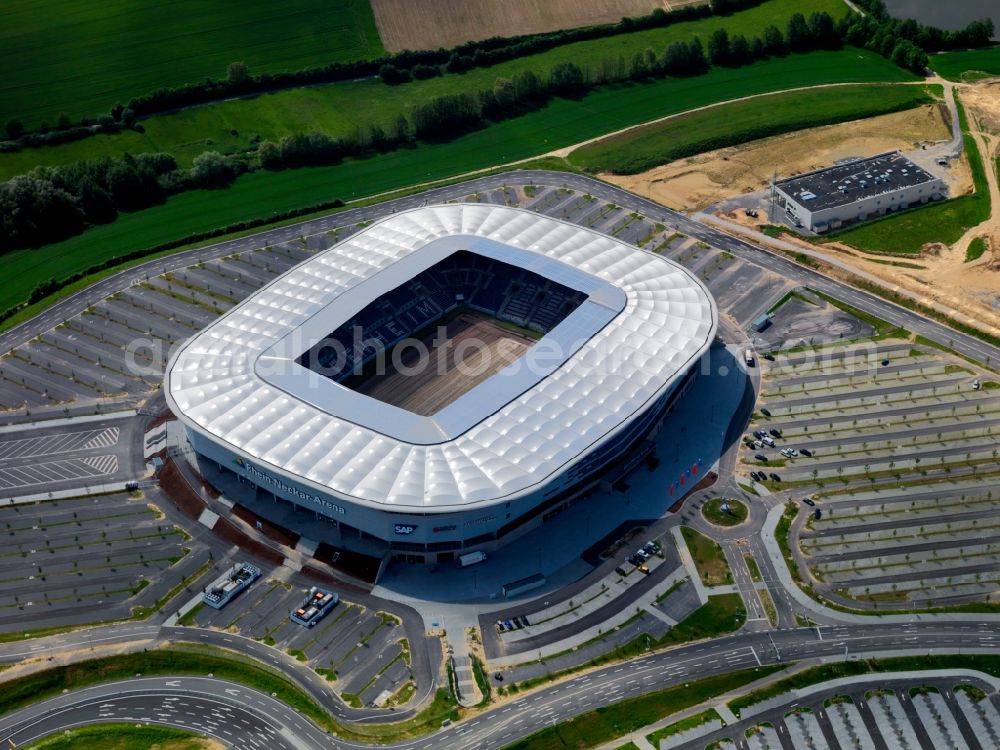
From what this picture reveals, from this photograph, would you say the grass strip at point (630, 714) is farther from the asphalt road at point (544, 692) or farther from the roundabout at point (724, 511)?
the roundabout at point (724, 511)

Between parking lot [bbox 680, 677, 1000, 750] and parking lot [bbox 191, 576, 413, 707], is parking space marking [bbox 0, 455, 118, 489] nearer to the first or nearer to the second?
parking lot [bbox 191, 576, 413, 707]

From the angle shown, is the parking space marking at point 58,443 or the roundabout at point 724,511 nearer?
the roundabout at point 724,511

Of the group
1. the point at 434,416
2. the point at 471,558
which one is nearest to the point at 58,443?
the point at 434,416

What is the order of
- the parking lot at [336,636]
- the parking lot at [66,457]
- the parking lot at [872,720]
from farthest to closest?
the parking lot at [66,457] → the parking lot at [336,636] → the parking lot at [872,720]

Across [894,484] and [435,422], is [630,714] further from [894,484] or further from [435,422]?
[894,484]

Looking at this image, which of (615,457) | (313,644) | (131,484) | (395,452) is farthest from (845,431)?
(131,484)

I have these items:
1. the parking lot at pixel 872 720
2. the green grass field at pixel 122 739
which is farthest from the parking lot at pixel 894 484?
the green grass field at pixel 122 739

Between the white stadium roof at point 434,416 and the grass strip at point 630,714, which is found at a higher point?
the white stadium roof at point 434,416
